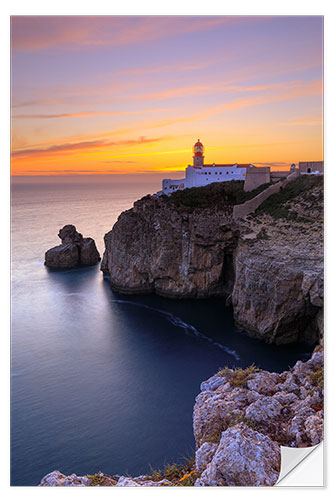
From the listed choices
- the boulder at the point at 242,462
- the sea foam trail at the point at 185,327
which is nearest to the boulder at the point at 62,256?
the sea foam trail at the point at 185,327

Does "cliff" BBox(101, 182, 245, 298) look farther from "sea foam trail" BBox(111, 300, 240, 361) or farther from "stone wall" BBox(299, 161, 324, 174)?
"stone wall" BBox(299, 161, 324, 174)

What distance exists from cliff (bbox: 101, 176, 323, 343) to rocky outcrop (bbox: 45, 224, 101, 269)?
3499 mm

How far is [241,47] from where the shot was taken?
8445 mm

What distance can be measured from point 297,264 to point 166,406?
8285mm

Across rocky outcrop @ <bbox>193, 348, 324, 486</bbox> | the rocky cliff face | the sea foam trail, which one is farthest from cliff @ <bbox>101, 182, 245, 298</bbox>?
rocky outcrop @ <bbox>193, 348, 324, 486</bbox>

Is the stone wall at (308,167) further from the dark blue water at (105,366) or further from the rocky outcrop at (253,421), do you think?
the rocky outcrop at (253,421)

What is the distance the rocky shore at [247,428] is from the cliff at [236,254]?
1120 centimetres

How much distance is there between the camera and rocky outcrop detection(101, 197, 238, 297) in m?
26.7

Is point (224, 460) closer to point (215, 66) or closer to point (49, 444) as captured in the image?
point (215, 66)

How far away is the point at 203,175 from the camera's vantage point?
32188 mm

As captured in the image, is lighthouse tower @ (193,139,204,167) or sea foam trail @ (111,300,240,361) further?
lighthouse tower @ (193,139,204,167)

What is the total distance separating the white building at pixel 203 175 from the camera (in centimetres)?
3172

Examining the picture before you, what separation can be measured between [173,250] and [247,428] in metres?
23.3
